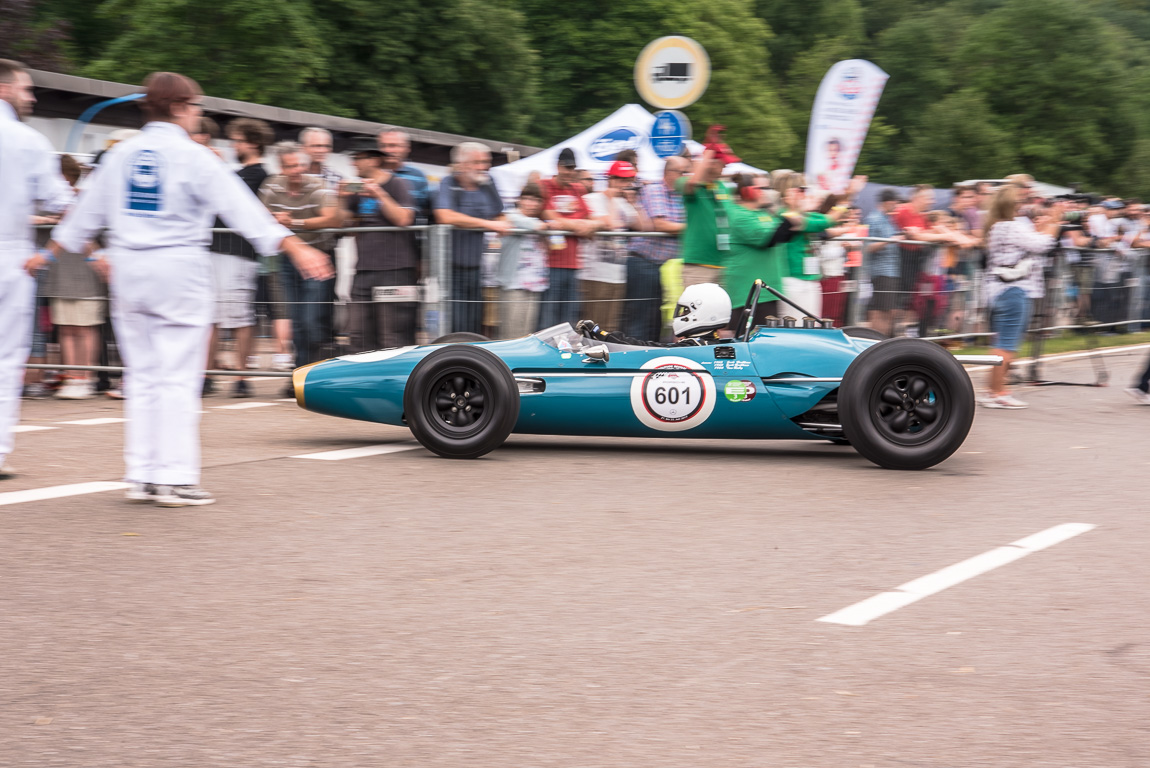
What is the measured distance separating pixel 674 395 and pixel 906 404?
134cm

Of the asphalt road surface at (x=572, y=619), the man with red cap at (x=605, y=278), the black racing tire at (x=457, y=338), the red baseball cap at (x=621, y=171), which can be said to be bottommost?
the asphalt road surface at (x=572, y=619)

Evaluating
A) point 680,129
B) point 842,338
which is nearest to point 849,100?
point 680,129

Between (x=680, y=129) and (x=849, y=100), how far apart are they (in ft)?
11.3

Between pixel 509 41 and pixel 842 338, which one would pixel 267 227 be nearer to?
pixel 842 338

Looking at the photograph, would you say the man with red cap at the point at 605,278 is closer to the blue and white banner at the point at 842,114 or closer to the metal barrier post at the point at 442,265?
the metal barrier post at the point at 442,265

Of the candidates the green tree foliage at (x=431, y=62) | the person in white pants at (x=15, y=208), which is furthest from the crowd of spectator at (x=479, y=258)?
the green tree foliage at (x=431, y=62)

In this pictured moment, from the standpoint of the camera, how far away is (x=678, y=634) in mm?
4344

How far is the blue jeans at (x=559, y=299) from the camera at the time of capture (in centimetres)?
1099

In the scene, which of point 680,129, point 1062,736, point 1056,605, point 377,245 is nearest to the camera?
point 1062,736

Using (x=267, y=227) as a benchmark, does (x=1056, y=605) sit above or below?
below

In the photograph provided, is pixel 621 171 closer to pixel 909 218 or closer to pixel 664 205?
pixel 664 205

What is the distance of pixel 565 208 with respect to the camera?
11477 millimetres

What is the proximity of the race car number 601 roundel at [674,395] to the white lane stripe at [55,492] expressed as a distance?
9.77 feet

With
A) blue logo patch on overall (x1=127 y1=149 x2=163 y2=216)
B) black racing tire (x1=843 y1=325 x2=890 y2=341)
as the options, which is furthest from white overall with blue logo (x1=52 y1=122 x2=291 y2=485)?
black racing tire (x1=843 y1=325 x2=890 y2=341)
